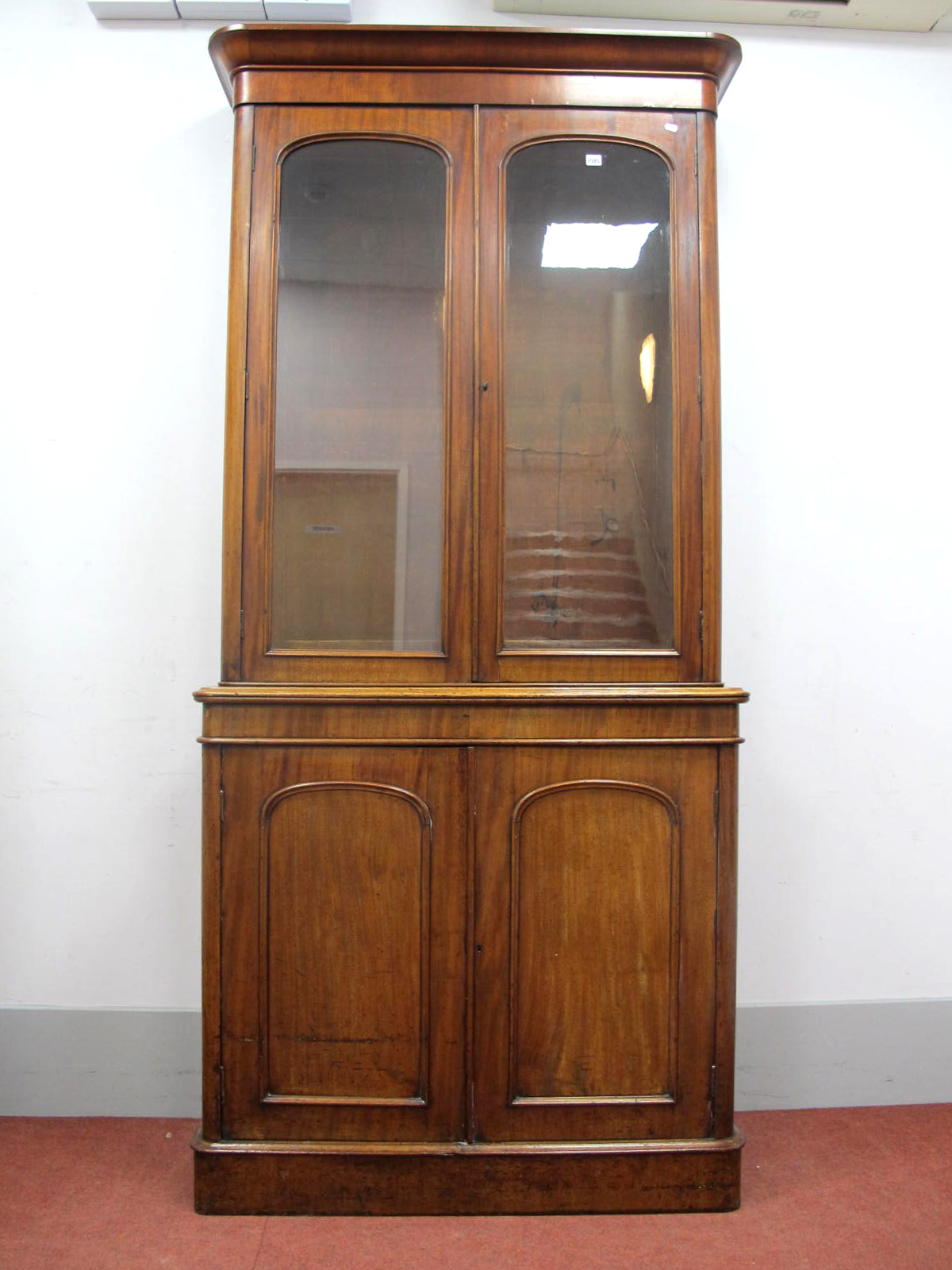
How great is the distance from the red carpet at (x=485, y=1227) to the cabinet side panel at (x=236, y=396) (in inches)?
37.7

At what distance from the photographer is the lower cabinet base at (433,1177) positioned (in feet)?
5.37

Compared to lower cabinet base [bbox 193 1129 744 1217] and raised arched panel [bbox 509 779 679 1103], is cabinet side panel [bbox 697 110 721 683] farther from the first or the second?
lower cabinet base [bbox 193 1129 744 1217]

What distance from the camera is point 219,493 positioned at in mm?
2049

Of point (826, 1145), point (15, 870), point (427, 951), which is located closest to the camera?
point (427, 951)

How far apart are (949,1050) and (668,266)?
5.88 ft

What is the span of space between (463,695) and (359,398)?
586mm

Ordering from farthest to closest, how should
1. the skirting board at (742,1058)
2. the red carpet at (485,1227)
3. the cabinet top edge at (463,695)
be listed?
1. the skirting board at (742,1058)
2. the cabinet top edge at (463,695)
3. the red carpet at (485,1227)

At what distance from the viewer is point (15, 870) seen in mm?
2043

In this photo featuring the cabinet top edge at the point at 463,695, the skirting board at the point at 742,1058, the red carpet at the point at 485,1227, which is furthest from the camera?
the skirting board at the point at 742,1058

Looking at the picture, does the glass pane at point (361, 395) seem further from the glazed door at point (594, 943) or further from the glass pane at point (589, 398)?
the glazed door at point (594, 943)

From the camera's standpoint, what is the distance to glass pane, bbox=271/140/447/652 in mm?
1691

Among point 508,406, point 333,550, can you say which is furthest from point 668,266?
point 333,550

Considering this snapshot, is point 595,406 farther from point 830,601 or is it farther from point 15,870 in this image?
point 15,870

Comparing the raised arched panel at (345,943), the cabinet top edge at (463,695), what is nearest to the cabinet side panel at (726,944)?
the cabinet top edge at (463,695)
